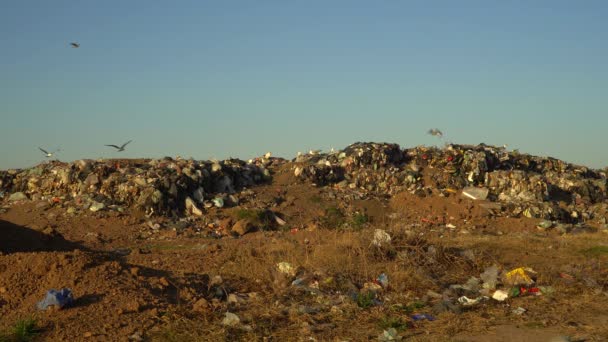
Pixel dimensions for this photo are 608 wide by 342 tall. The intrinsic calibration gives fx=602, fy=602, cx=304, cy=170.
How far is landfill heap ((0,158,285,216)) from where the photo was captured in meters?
12.4

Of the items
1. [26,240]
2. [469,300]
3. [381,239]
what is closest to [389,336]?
[469,300]

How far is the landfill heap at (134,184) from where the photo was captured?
40.7 feet

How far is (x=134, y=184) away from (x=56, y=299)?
26.1ft

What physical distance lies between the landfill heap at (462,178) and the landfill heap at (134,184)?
2433mm

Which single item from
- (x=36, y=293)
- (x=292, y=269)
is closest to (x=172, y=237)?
(x=292, y=269)

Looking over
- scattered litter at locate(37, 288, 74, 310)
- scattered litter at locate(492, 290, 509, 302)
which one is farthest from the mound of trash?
scattered litter at locate(492, 290, 509, 302)

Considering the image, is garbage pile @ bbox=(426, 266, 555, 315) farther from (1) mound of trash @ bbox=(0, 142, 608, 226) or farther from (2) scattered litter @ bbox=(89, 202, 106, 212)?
(2) scattered litter @ bbox=(89, 202, 106, 212)

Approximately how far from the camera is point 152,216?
12.0 meters

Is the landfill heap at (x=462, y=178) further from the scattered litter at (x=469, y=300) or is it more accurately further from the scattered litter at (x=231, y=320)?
the scattered litter at (x=231, y=320)

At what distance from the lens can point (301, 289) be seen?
6.11 metres

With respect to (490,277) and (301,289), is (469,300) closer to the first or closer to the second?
(490,277)

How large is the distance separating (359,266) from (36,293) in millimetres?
3276

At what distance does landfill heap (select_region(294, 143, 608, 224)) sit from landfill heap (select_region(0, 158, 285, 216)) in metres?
2.43

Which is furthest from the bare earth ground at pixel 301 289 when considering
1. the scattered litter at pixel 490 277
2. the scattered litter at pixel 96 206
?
the scattered litter at pixel 96 206
